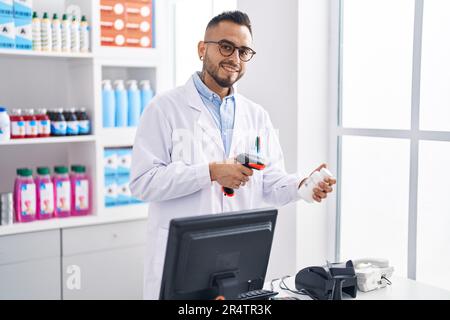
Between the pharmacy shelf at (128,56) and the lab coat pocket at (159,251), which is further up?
the pharmacy shelf at (128,56)

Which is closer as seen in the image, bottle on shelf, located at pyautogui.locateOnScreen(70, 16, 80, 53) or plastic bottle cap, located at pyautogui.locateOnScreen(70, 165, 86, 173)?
bottle on shelf, located at pyautogui.locateOnScreen(70, 16, 80, 53)

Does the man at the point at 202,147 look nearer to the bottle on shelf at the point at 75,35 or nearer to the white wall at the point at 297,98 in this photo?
the white wall at the point at 297,98

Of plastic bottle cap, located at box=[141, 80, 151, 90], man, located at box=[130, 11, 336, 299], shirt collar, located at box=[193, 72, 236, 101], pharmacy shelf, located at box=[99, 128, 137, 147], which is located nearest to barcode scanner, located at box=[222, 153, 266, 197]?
man, located at box=[130, 11, 336, 299]

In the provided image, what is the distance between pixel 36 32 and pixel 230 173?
1630mm

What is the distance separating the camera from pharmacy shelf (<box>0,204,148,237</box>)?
292cm

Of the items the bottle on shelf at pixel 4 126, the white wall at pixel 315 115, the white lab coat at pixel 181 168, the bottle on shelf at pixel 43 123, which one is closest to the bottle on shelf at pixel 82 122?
the bottle on shelf at pixel 43 123

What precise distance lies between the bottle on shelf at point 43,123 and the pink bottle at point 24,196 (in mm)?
216

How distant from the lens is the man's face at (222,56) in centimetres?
216

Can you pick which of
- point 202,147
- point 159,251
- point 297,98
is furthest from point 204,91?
point 159,251

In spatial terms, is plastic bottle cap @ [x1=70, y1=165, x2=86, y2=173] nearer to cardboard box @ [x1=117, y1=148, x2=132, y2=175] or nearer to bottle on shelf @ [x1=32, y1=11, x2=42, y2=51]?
cardboard box @ [x1=117, y1=148, x2=132, y2=175]

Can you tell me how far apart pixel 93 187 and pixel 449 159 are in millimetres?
1969

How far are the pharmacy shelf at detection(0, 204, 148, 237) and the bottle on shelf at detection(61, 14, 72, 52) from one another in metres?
0.96

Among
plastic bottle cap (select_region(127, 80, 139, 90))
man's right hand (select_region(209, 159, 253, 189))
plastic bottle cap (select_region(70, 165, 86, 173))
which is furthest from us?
plastic bottle cap (select_region(127, 80, 139, 90))
